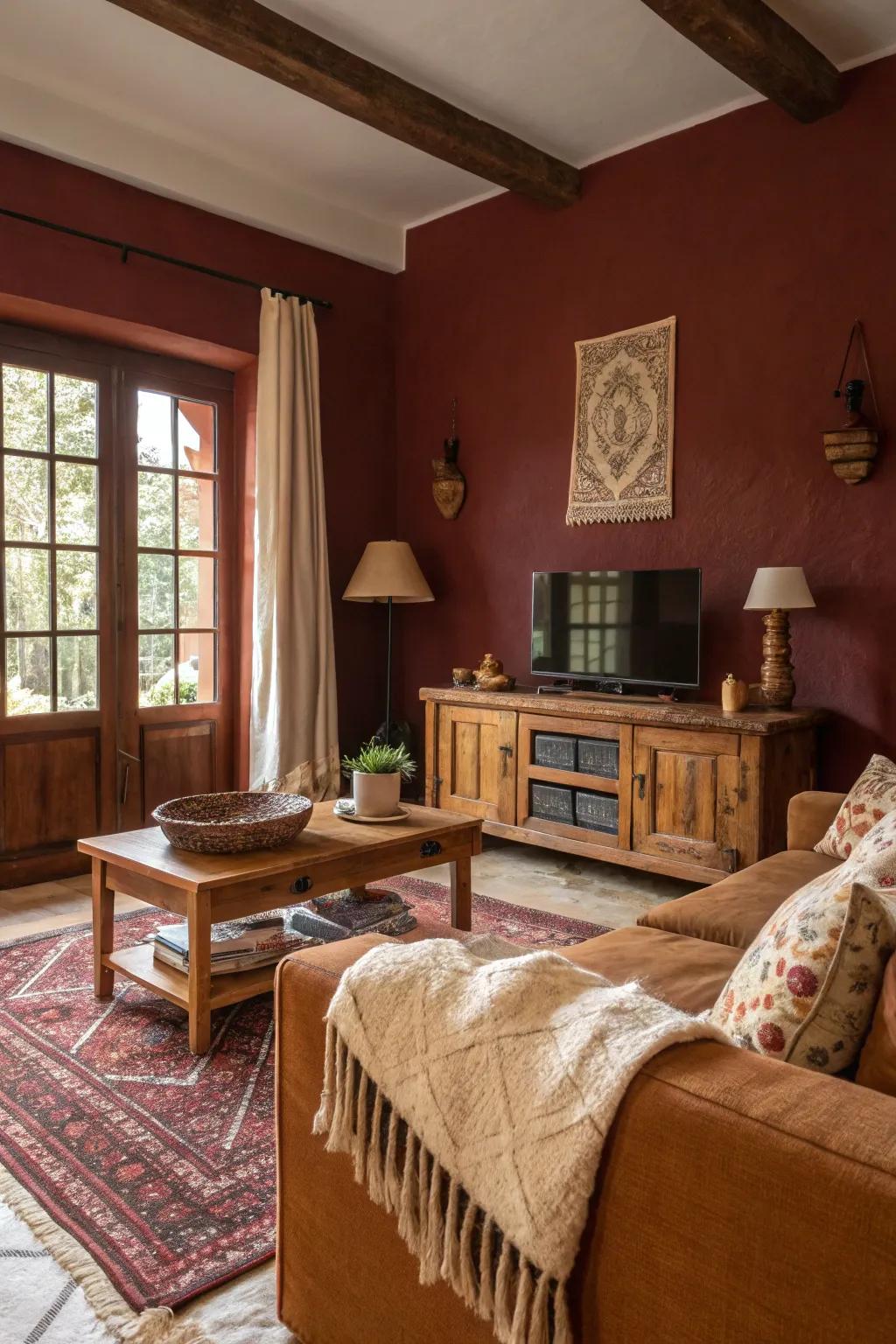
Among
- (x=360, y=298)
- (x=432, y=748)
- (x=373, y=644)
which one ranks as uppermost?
(x=360, y=298)

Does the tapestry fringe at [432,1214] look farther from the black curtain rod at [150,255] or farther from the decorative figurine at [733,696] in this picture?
the black curtain rod at [150,255]

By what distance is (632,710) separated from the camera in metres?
3.76

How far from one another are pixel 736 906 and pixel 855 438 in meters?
2.05

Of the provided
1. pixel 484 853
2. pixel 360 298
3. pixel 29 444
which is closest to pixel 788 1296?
pixel 484 853

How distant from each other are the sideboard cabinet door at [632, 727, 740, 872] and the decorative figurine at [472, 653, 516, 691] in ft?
2.86

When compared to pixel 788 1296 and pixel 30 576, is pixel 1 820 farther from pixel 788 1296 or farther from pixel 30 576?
pixel 788 1296

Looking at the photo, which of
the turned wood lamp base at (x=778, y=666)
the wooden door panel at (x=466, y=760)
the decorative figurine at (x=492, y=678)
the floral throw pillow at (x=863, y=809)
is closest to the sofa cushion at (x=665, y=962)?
the floral throw pillow at (x=863, y=809)

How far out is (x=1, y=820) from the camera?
154 inches

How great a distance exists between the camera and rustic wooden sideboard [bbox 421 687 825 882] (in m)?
3.47

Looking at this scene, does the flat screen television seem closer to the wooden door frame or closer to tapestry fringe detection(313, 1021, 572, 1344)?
the wooden door frame

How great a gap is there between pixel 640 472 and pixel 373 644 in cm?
176

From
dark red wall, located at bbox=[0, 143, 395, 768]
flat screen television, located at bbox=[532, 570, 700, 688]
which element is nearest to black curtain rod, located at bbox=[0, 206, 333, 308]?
dark red wall, located at bbox=[0, 143, 395, 768]

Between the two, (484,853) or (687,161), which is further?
(484,853)

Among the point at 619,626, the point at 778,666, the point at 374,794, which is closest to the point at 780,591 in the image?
the point at 778,666
